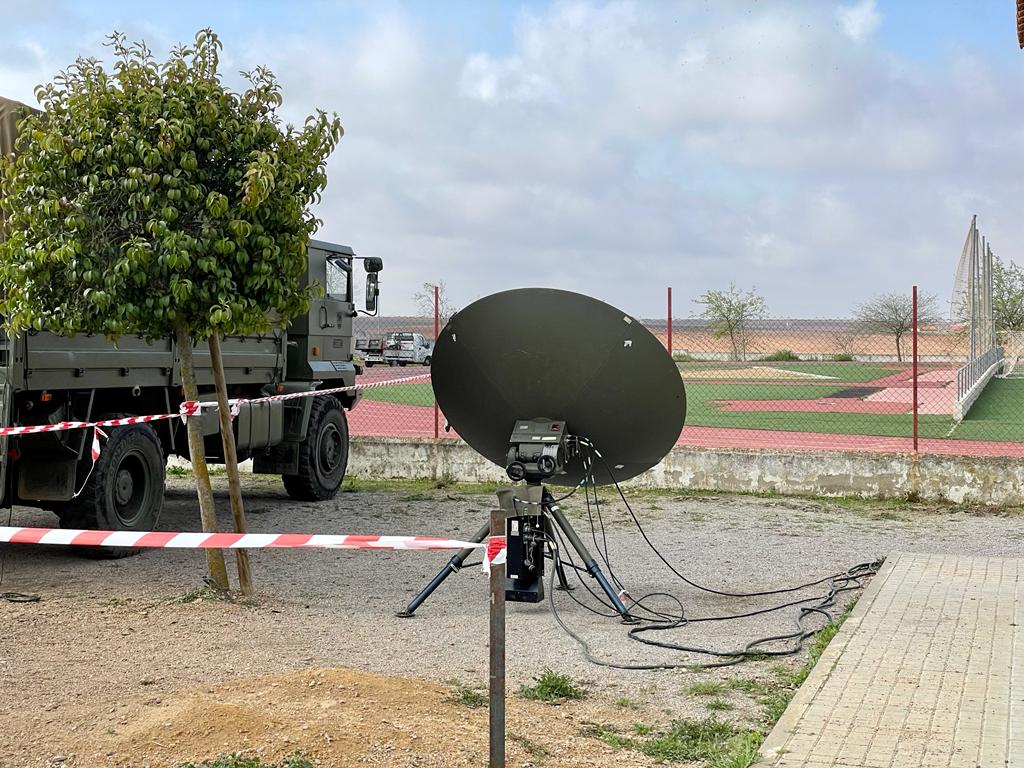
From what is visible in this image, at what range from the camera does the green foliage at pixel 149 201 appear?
7402 millimetres

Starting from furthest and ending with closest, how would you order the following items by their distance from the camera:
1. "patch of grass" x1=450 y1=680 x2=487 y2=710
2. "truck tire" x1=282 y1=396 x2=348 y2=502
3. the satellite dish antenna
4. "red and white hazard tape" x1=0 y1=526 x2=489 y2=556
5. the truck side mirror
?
"truck tire" x1=282 y1=396 x2=348 y2=502, the truck side mirror, the satellite dish antenna, "patch of grass" x1=450 y1=680 x2=487 y2=710, "red and white hazard tape" x1=0 y1=526 x2=489 y2=556

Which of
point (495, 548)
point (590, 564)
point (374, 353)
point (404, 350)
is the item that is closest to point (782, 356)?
point (404, 350)

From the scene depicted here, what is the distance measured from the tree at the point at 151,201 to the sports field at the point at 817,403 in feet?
47.2

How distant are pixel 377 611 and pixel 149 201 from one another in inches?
120

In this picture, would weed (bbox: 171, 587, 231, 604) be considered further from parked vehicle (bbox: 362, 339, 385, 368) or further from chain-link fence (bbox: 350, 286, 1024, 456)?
parked vehicle (bbox: 362, 339, 385, 368)

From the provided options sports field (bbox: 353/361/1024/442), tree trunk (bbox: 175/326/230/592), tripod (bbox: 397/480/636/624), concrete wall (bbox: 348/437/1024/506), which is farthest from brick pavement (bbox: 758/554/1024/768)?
sports field (bbox: 353/361/1024/442)

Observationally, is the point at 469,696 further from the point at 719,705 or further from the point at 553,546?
the point at 553,546

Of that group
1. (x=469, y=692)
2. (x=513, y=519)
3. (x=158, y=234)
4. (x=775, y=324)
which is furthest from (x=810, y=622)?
(x=775, y=324)

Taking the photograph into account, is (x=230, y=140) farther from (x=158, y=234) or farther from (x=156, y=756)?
(x=156, y=756)

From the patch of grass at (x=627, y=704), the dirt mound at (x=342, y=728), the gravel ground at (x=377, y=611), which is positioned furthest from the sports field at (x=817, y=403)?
the dirt mound at (x=342, y=728)

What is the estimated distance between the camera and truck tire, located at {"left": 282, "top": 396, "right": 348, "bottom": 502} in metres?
13.4

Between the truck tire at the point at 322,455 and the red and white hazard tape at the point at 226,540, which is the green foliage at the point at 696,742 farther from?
the truck tire at the point at 322,455

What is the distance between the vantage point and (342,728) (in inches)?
189

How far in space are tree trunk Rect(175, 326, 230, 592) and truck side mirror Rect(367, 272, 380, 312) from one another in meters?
4.92
